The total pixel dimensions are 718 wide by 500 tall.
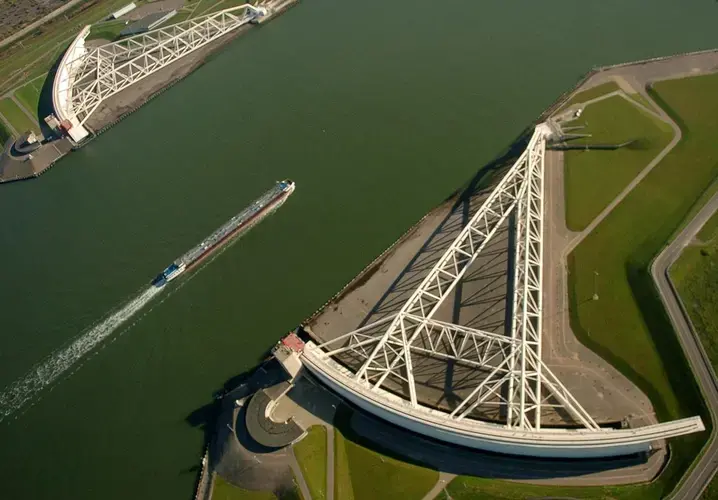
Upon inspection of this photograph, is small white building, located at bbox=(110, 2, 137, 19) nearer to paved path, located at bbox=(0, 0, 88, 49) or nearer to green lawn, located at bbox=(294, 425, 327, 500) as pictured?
paved path, located at bbox=(0, 0, 88, 49)

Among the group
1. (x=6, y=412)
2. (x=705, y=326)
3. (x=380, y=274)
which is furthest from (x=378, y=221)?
(x=6, y=412)

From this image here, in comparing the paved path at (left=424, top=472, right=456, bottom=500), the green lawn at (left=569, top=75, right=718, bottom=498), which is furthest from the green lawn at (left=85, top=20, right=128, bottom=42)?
the paved path at (left=424, top=472, right=456, bottom=500)

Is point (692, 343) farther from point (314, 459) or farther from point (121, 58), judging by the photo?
point (121, 58)

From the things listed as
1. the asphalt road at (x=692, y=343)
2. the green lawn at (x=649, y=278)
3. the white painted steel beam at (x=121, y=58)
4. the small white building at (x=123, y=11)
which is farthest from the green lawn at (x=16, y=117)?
the asphalt road at (x=692, y=343)

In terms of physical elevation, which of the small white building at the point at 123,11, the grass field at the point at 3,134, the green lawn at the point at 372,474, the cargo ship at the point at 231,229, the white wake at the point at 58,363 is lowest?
the green lawn at the point at 372,474

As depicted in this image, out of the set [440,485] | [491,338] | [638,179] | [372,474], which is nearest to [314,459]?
[372,474]

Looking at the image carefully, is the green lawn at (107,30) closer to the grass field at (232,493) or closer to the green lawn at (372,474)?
the grass field at (232,493)

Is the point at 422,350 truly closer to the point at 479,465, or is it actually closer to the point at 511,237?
the point at 479,465

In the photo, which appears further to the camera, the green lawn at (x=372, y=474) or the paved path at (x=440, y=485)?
the green lawn at (x=372, y=474)
